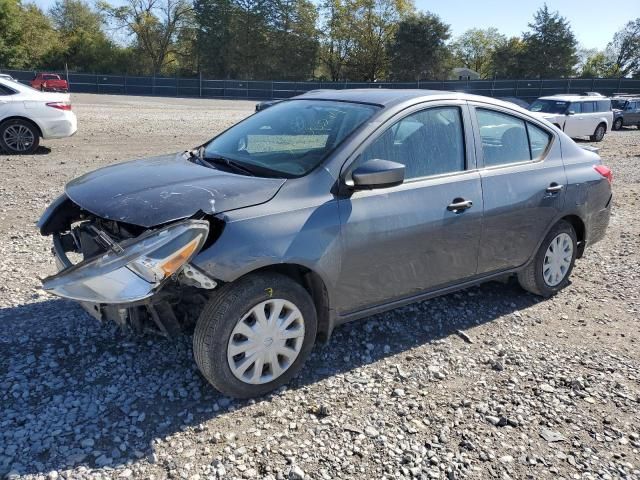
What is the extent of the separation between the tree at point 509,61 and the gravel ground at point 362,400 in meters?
61.0

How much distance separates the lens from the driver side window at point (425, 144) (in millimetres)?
3678

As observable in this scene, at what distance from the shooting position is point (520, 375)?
12.2 feet

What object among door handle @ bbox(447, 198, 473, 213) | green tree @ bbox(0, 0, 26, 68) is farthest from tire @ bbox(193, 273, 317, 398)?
green tree @ bbox(0, 0, 26, 68)

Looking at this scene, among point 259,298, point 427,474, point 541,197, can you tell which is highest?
point 541,197

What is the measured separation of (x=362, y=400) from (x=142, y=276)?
1.49 m

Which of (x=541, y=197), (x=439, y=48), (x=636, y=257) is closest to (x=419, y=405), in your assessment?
(x=541, y=197)

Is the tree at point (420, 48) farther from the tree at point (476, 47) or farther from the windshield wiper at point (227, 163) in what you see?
the windshield wiper at point (227, 163)

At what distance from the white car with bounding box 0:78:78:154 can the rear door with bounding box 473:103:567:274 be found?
953 cm

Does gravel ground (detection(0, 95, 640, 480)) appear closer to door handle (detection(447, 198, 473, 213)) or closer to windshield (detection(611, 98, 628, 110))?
door handle (detection(447, 198, 473, 213))

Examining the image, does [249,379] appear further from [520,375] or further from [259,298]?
[520,375]

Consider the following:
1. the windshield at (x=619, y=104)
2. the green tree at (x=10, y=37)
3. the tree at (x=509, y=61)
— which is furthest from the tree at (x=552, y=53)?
the green tree at (x=10, y=37)

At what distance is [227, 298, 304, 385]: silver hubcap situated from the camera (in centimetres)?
312

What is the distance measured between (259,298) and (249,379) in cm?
50

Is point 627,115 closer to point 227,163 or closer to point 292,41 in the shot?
point 227,163
